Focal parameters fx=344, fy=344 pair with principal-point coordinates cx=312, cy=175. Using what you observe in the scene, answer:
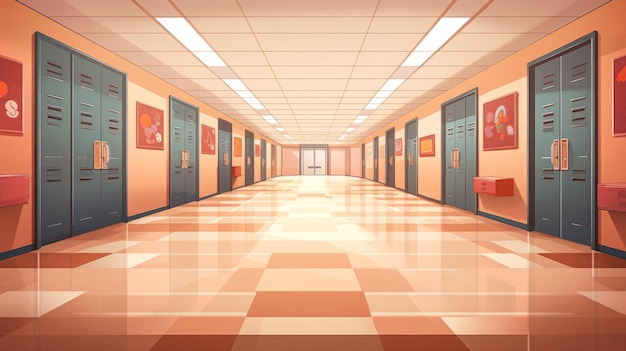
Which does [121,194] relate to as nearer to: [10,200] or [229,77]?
[10,200]

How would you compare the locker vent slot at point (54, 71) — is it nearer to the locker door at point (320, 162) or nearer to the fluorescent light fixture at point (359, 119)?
the fluorescent light fixture at point (359, 119)

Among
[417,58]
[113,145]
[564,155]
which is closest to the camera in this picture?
[564,155]

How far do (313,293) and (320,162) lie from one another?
90.1 feet

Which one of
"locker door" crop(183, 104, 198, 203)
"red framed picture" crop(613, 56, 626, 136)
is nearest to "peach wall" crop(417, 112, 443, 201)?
"red framed picture" crop(613, 56, 626, 136)

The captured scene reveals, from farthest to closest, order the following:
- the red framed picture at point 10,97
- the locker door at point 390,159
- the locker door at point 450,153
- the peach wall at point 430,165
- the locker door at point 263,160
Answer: the locker door at point 263,160 < the locker door at point 390,159 < the peach wall at point 430,165 < the locker door at point 450,153 < the red framed picture at point 10,97

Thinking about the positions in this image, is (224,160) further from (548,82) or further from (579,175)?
(579,175)

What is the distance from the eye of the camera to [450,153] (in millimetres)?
8359

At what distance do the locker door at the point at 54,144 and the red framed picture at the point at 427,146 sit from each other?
26.9 ft

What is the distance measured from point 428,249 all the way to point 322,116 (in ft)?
30.9

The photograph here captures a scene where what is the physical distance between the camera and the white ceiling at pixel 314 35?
13.6ft

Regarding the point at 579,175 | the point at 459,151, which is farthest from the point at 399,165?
the point at 579,175

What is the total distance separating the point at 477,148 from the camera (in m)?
7.03

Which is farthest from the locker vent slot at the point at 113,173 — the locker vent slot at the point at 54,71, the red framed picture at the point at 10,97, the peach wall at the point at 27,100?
the red framed picture at the point at 10,97

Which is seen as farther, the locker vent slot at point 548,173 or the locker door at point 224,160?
the locker door at point 224,160
